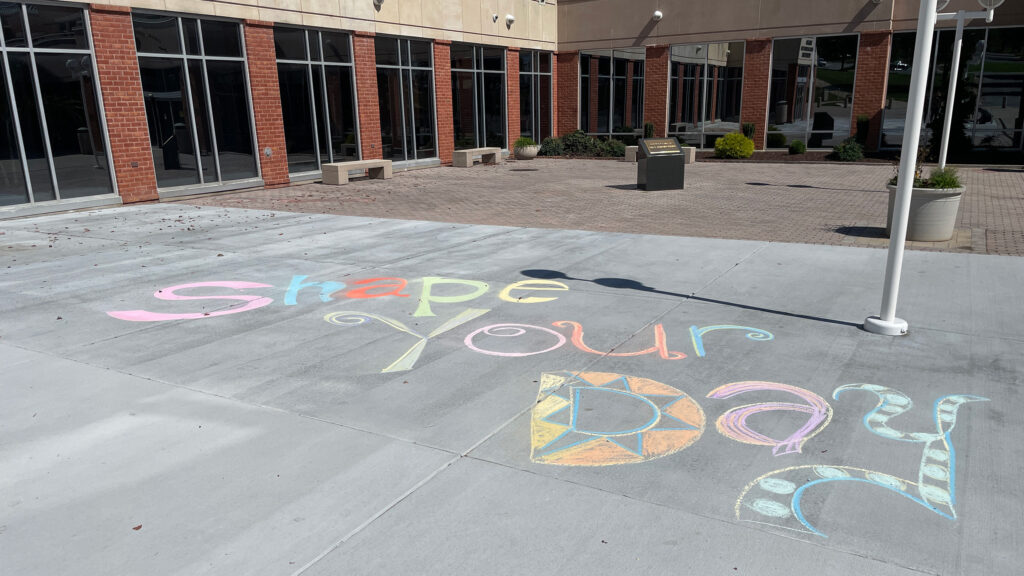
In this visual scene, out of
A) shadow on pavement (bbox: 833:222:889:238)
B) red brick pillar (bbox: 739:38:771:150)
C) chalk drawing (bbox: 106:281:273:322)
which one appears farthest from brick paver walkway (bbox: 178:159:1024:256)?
chalk drawing (bbox: 106:281:273:322)

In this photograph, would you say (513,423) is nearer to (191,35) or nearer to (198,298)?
(198,298)

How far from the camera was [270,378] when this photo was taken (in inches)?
224

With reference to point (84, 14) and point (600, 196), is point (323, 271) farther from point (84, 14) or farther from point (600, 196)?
point (84, 14)

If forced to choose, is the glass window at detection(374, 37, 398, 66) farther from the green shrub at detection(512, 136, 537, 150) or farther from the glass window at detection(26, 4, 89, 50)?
the glass window at detection(26, 4, 89, 50)

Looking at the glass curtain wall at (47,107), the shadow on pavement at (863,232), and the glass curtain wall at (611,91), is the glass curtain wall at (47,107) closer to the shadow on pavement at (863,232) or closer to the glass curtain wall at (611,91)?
the shadow on pavement at (863,232)

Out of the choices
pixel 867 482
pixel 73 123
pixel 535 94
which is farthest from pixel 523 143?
pixel 867 482

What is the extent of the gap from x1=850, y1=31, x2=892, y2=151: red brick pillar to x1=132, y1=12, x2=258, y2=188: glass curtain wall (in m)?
21.8

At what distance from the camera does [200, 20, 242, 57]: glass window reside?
17.6m

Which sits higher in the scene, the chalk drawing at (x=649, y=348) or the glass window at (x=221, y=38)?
the glass window at (x=221, y=38)

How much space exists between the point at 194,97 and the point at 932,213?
16535 millimetres

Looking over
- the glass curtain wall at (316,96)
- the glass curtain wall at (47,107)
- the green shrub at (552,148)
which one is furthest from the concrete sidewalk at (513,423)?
the green shrub at (552,148)

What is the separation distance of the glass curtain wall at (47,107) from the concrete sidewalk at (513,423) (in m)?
7.34

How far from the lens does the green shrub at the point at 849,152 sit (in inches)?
992

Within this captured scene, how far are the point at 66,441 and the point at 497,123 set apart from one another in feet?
85.6
